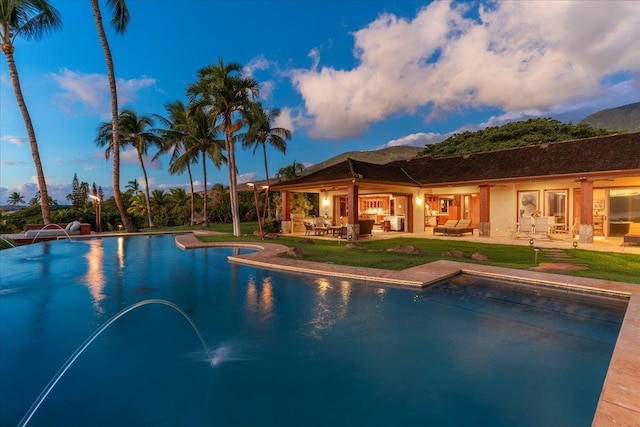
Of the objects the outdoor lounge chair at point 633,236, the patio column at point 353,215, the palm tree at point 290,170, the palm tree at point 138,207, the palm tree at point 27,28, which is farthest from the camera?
the palm tree at point 138,207

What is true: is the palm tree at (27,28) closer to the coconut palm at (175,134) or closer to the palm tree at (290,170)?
the coconut palm at (175,134)

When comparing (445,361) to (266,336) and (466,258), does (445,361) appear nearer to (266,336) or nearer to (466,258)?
(266,336)

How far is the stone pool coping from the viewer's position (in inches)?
111

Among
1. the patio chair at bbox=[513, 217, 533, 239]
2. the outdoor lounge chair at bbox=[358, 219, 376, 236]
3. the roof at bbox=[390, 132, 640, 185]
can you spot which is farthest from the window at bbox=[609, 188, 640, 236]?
the outdoor lounge chair at bbox=[358, 219, 376, 236]

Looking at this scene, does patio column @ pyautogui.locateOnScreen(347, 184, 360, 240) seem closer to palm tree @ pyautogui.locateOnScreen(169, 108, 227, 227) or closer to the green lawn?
the green lawn

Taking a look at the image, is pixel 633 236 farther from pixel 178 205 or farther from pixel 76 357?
pixel 178 205

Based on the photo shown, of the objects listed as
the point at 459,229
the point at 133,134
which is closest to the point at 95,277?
the point at 459,229

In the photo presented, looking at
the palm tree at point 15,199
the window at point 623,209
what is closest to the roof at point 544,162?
the window at point 623,209

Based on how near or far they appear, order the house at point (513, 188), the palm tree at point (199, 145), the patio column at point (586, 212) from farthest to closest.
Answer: the palm tree at point (199, 145) < the house at point (513, 188) < the patio column at point (586, 212)

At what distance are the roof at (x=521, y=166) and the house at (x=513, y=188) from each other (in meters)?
0.03

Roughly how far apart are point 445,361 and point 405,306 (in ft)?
6.77

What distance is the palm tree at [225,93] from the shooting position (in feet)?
54.6

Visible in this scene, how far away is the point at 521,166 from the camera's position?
57.1ft

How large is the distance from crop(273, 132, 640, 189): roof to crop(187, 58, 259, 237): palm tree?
16.7ft
